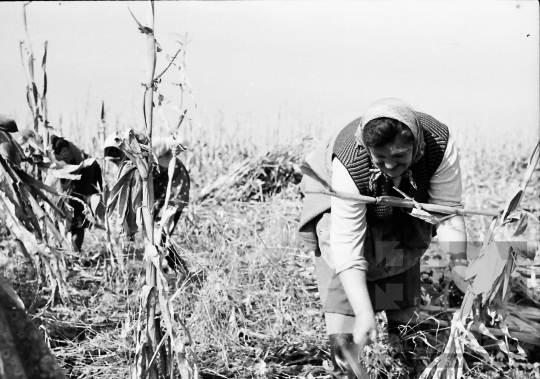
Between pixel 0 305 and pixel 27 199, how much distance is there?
1.04m

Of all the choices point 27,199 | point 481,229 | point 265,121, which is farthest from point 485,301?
point 265,121

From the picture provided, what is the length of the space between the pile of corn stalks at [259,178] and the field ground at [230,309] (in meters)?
0.70

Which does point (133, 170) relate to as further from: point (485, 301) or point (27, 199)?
point (485, 301)

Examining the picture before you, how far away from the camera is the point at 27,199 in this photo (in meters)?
2.08

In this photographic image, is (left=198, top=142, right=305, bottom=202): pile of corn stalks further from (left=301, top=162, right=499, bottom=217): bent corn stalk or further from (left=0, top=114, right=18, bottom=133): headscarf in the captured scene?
(left=301, top=162, right=499, bottom=217): bent corn stalk

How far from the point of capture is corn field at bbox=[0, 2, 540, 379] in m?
1.83

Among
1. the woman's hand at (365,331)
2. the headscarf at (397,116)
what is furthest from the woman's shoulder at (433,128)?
the woman's hand at (365,331)

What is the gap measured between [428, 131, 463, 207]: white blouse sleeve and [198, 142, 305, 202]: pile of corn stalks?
2787 mm

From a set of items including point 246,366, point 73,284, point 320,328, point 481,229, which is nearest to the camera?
point 246,366

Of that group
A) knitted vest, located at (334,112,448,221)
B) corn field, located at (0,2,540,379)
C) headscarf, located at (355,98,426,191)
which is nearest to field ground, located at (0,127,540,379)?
corn field, located at (0,2,540,379)

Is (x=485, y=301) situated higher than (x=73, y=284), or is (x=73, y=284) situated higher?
(x=485, y=301)

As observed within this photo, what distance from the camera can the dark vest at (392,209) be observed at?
1.81m

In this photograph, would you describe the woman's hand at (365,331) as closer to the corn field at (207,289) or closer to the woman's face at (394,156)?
the corn field at (207,289)

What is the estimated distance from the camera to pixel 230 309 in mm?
2717
